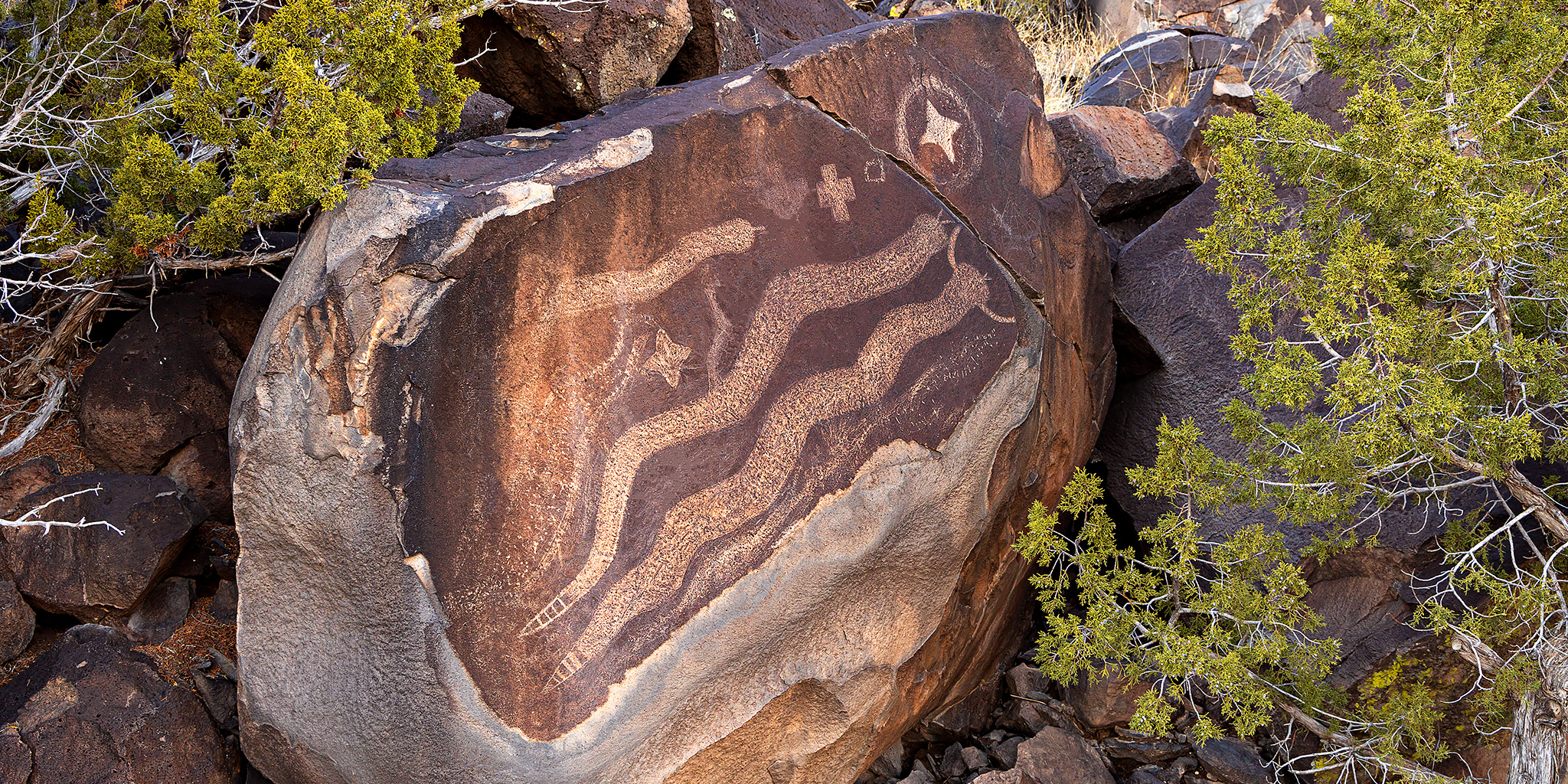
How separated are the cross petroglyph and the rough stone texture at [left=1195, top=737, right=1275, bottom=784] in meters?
2.02

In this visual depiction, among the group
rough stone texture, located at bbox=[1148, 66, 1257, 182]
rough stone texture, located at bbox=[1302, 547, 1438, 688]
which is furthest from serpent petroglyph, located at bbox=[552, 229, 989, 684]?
rough stone texture, located at bbox=[1148, 66, 1257, 182]

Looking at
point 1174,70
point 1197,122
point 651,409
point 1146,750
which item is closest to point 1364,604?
point 1146,750

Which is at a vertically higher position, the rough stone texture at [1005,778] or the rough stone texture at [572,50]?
the rough stone texture at [572,50]

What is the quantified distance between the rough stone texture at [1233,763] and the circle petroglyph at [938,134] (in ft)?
6.59

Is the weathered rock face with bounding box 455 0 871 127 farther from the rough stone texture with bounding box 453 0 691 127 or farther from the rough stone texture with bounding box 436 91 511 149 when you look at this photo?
the rough stone texture with bounding box 436 91 511 149

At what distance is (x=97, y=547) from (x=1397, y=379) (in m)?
3.47

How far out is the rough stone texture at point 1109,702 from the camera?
3.53 m

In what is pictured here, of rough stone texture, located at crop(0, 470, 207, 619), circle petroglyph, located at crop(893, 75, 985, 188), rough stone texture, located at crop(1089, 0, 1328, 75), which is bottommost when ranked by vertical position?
rough stone texture, located at crop(1089, 0, 1328, 75)

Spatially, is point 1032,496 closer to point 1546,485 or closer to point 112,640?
point 1546,485

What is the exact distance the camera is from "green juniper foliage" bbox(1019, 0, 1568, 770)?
271cm

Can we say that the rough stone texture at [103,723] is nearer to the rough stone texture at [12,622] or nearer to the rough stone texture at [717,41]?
the rough stone texture at [12,622]

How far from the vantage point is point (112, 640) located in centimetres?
290

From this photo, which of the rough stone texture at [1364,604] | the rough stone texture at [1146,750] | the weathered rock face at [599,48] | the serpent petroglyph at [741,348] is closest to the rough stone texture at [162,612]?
the serpent petroglyph at [741,348]

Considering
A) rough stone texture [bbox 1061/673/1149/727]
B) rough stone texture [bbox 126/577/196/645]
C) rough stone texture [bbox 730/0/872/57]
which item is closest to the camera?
rough stone texture [bbox 126/577/196/645]
